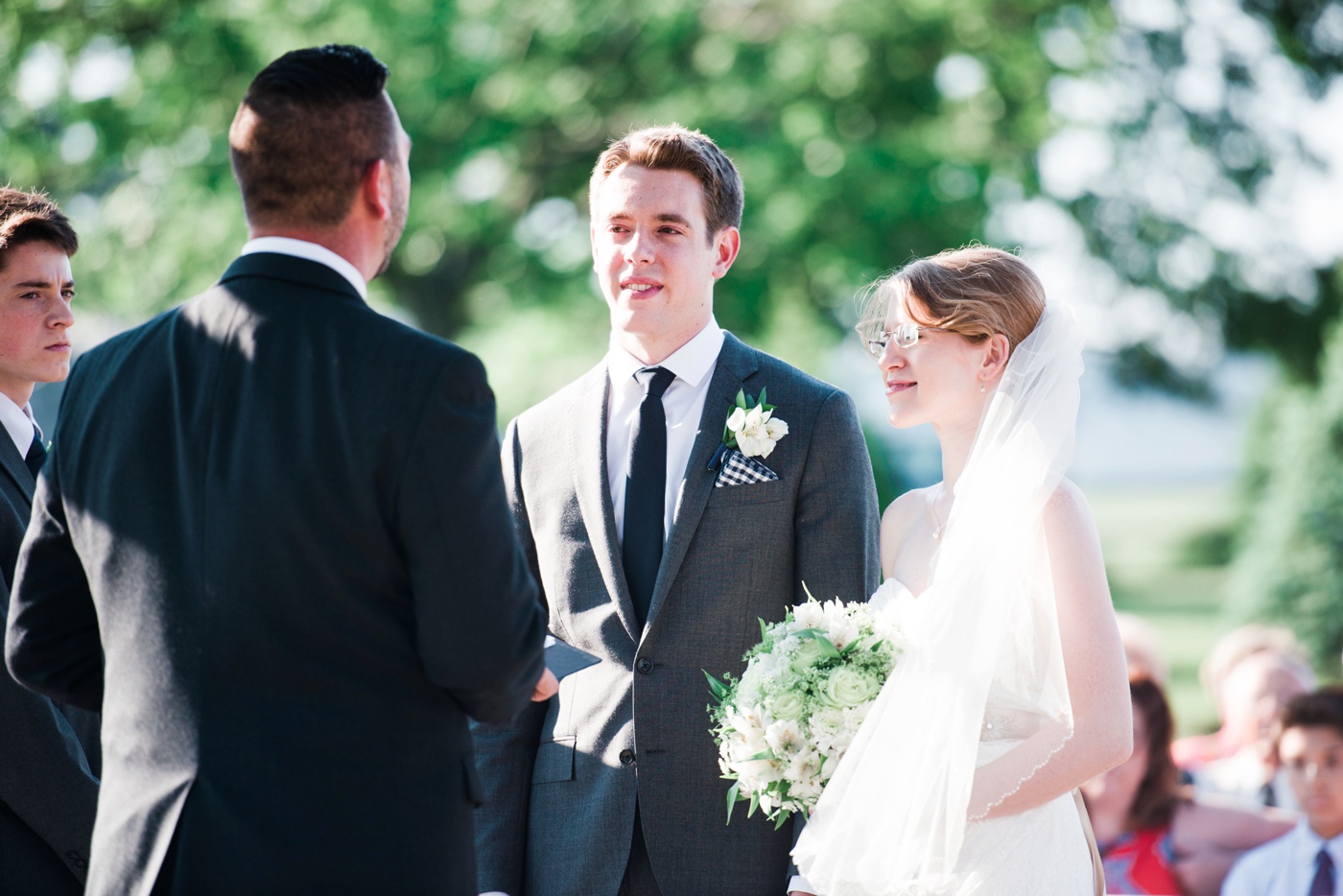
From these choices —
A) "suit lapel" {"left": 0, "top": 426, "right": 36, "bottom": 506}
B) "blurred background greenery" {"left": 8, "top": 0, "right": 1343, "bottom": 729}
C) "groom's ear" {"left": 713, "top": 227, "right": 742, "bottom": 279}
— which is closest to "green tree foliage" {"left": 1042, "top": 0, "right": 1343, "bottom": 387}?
"blurred background greenery" {"left": 8, "top": 0, "right": 1343, "bottom": 729}

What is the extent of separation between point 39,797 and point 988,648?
2.06m

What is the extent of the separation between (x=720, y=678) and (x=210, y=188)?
9.06 meters

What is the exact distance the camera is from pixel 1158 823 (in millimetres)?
5652

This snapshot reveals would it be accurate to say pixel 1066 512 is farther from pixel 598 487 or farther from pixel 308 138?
pixel 308 138

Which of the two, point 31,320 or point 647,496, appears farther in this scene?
point 31,320

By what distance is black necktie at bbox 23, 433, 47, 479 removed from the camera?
3.21m

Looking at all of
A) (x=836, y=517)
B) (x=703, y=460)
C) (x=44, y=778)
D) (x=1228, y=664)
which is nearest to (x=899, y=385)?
(x=836, y=517)

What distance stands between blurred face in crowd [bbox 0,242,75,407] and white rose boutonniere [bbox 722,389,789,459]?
1668 mm

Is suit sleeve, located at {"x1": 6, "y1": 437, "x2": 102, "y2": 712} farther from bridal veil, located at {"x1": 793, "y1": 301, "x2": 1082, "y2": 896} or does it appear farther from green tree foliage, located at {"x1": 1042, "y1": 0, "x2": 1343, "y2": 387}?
green tree foliage, located at {"x1": 1042, "y1": 0, "x2": 1343, "y2": 387}

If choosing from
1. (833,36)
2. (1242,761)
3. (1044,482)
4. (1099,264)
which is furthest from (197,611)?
(1099,264)

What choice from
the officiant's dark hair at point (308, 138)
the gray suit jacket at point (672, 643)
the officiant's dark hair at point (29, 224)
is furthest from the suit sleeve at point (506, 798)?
the officiant's dark hair at point (29, 224)

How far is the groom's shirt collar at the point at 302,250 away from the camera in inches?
84.4

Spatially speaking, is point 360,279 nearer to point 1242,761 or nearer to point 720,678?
point 720,678

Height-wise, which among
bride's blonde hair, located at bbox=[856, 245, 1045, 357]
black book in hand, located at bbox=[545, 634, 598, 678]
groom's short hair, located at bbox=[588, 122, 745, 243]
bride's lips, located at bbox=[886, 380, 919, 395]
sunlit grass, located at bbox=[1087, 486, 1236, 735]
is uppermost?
groom's short hair, located at bbox=[588, 122, 745, 243]
